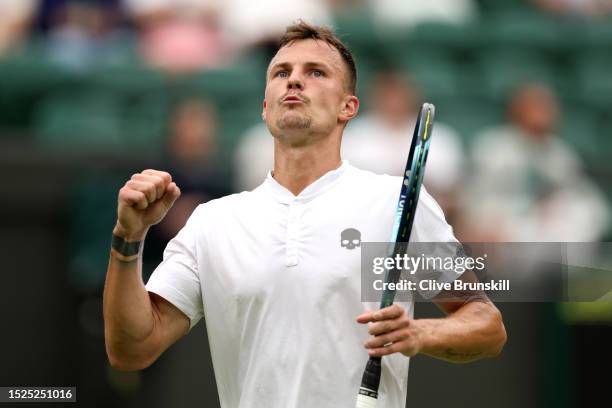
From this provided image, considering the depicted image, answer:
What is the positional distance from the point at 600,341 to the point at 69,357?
3.41 metres

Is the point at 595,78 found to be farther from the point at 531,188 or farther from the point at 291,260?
the point at 291,260

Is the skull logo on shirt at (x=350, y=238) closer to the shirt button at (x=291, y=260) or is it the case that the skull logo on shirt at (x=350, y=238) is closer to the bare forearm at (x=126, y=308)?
the shirt button at (x=291, y=260)

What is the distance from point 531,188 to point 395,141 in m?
1.09

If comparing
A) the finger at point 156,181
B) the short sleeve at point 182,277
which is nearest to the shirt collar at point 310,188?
the short sleeve at point 182,277

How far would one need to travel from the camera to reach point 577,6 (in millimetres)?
12188

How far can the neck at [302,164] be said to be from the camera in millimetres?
4855

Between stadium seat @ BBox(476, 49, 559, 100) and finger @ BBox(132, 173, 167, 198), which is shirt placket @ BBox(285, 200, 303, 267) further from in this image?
stadium seat @ BBox(476, 49, 559, 100)

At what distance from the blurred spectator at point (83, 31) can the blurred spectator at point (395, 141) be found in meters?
2.43

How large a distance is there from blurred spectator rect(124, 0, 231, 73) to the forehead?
5.67 m

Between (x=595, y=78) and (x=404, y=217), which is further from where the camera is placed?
(x=595, y=78)

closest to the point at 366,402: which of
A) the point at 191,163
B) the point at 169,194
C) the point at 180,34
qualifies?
the point at 169,194

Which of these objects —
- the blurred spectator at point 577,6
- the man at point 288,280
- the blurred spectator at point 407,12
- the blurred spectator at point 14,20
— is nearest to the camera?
the man at point 288,280

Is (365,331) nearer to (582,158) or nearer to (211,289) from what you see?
(211,289)

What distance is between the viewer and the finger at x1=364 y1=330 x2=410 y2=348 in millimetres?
4129
